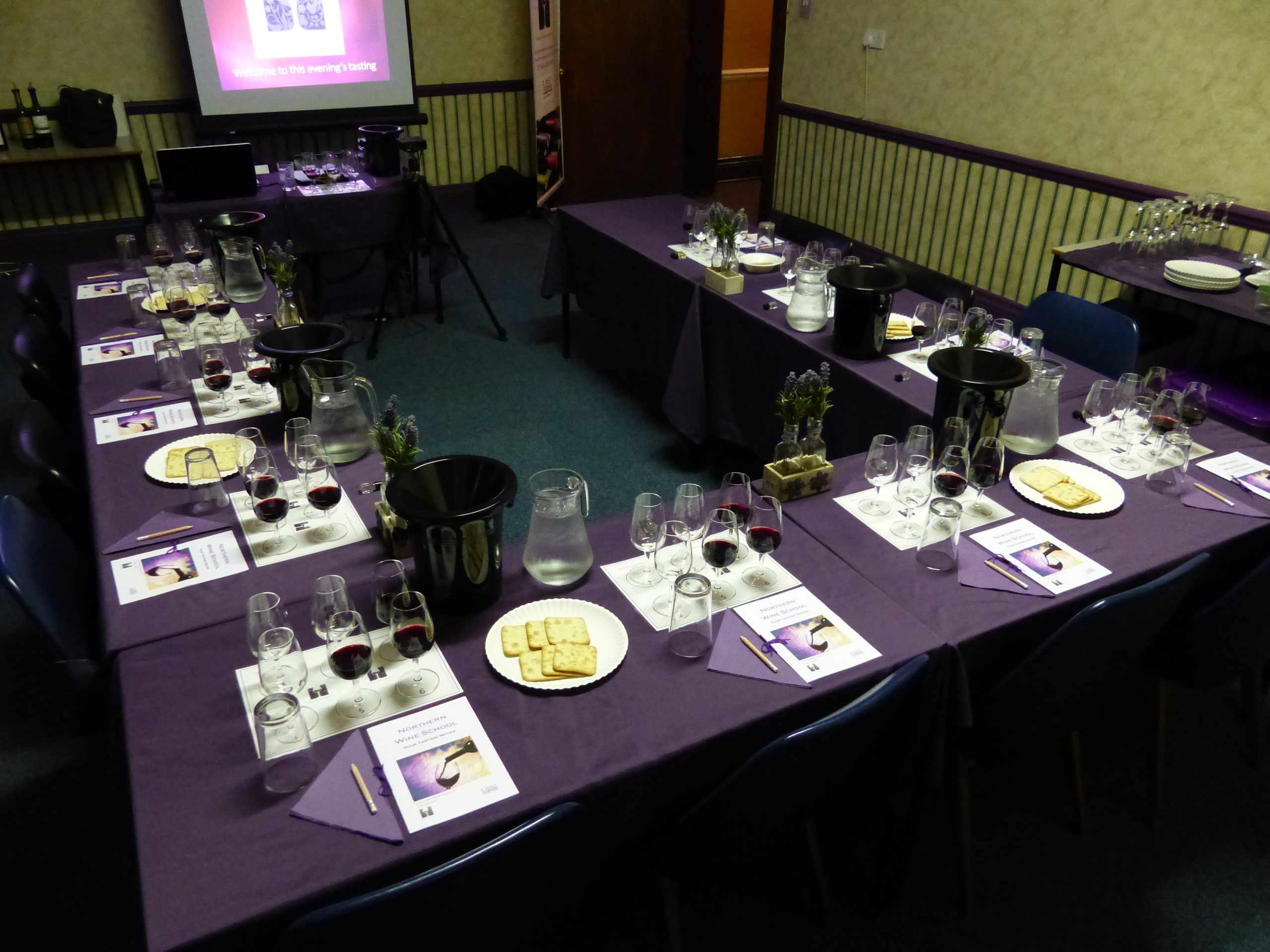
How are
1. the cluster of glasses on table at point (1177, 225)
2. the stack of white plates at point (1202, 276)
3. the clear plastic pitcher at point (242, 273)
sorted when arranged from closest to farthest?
the clear plastic pitcher at point (242, 273) < the stack of white plates at point (1202, 276) < the cluster of glasses on table at point (1177, 225)

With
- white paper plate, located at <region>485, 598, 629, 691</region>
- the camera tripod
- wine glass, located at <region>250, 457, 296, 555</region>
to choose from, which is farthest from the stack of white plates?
wine glass, located at <region>250, 457, 296, 555</region>

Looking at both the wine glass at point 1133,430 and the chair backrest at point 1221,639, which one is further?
the wine glass at point 1133,430

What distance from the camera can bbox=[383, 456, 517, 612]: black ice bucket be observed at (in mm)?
1586

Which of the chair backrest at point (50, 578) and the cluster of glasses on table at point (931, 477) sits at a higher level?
the cluster of glasses on table at point (931, 477)

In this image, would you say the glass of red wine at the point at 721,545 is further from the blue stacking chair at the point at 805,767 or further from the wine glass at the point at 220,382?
the wine glass at the point at 220,382

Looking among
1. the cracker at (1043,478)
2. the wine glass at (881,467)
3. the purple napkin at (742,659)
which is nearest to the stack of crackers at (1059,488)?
the cracker at (1043,478)

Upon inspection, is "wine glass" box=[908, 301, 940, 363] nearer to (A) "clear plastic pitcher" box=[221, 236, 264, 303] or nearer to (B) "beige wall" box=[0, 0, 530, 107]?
(A) "clear plastic pitcher" box=[221, 236, 264, 303]

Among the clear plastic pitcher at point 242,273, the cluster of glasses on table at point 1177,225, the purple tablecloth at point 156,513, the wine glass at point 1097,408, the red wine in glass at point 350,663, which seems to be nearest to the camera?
the red wine in glass at point 350,663

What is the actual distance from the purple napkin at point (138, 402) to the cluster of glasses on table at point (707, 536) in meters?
1.45

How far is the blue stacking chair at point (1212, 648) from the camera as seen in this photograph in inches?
72.8

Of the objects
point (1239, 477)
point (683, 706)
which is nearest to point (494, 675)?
point (683, 706)

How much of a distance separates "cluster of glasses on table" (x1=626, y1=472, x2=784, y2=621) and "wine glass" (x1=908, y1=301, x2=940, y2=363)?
4.05 ft

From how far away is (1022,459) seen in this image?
7.34 ft

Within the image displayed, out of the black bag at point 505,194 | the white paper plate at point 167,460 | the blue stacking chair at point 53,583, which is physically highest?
the white paper plate at point 167,460
